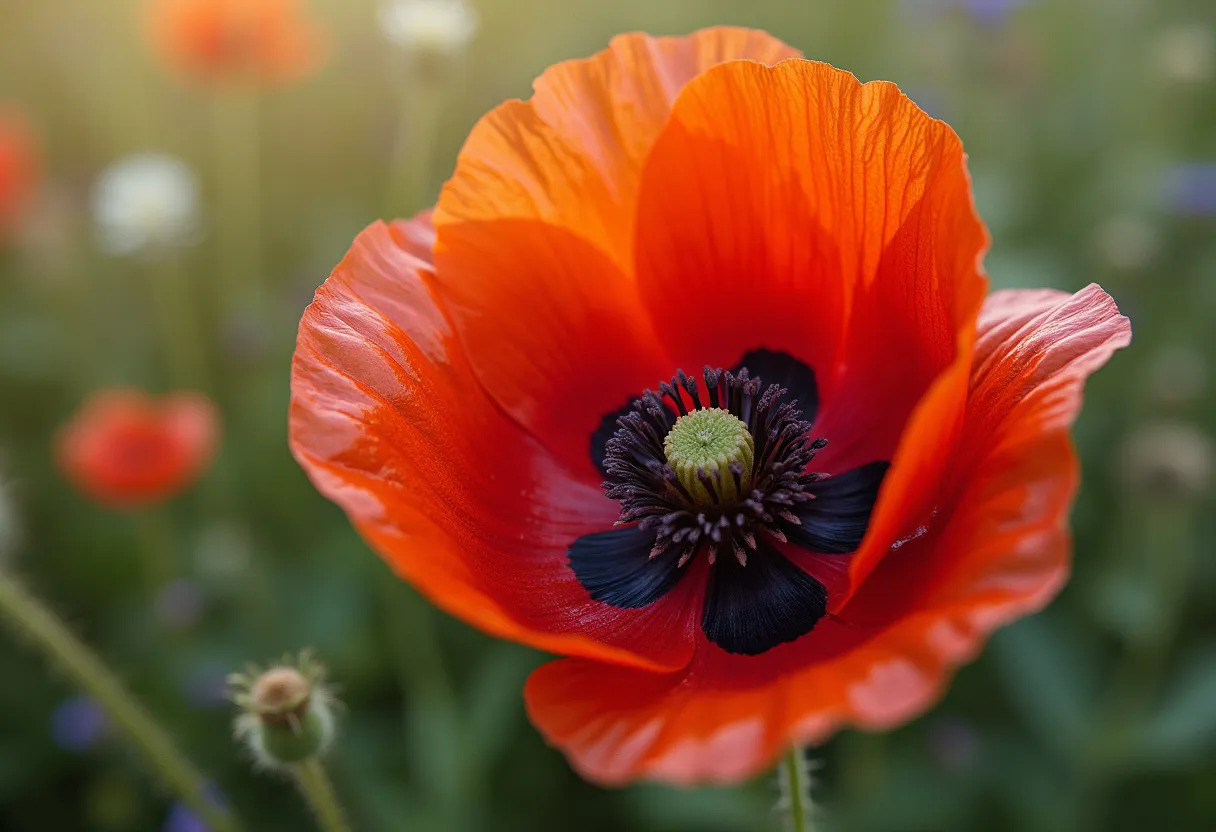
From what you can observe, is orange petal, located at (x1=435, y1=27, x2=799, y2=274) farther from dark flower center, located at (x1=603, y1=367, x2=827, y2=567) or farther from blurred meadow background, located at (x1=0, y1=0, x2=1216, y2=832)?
blurred meadow background, located at (x1=0, y1=0, x2=1216, y2=832)

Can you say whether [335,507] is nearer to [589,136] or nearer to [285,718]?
[285,718]

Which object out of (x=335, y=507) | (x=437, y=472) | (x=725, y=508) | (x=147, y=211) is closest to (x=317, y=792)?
(x=437, y=472)

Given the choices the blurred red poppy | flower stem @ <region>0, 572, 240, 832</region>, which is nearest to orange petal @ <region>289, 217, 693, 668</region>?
flower stem @ <region>0, 572, 240, 832</region>

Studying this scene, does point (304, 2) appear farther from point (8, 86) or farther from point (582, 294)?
point (582, 294)

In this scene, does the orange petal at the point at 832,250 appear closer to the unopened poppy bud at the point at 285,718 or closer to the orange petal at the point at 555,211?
the orange petal at the point at 555,211

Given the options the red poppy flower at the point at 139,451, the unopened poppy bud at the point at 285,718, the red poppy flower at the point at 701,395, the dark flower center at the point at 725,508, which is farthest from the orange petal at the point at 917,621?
the red poppy flower at the point at 139,451

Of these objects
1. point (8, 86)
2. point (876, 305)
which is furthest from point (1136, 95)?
point (8, 86)
